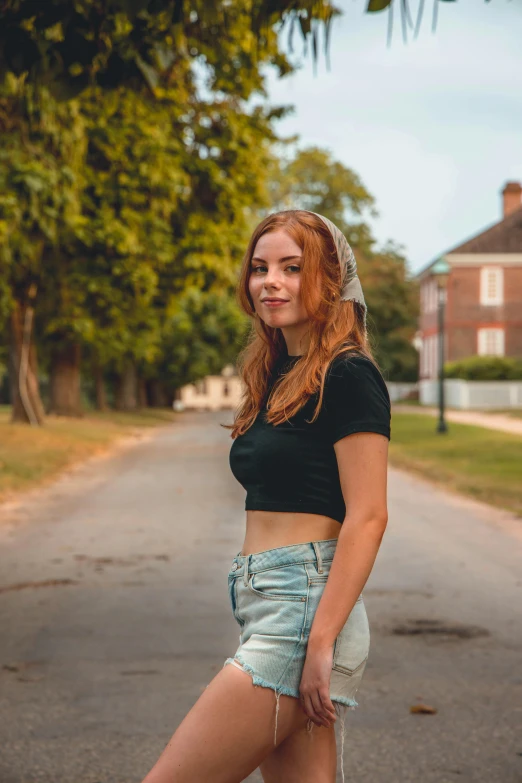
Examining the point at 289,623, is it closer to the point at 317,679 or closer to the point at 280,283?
the point at 317,679

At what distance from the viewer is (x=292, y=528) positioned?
8.63 ft

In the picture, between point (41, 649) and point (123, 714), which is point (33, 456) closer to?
point (41, 649)

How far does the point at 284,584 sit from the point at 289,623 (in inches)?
3.6

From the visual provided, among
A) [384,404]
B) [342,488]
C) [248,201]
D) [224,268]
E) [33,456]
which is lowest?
[33,456]

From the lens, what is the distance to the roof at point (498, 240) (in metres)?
56.4

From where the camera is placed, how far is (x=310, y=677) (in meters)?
2.51

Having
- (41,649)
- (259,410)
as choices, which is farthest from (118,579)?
(259,410)

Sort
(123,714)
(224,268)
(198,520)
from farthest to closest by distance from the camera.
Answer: (224,268), (198,520), (123,714)

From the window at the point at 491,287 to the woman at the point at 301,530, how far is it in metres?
55.1

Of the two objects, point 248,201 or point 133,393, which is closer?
point 248,201

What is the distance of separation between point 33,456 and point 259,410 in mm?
18955

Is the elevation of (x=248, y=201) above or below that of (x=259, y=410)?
above

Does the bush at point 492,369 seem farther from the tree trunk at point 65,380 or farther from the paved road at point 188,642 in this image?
the paved road at point 188,642

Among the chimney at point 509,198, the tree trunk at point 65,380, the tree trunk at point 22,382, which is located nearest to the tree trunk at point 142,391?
the chimney at point 509,198
